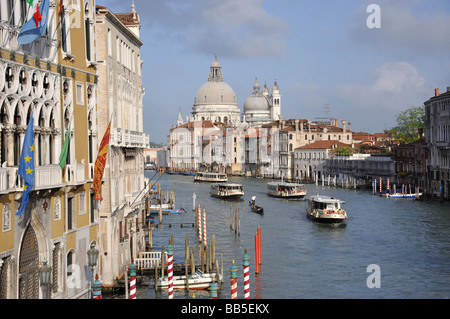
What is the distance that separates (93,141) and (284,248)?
34.5 ft

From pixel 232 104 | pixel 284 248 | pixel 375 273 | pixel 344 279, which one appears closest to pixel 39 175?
pixel 344 279

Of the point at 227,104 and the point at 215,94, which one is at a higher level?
the point at 215,94

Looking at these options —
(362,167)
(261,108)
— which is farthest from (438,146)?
(261,108)

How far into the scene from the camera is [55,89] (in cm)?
1038

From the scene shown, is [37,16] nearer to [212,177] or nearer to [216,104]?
[212,177]

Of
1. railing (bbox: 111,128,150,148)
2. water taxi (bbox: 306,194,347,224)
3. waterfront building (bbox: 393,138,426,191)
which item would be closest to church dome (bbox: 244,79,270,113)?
waterfront building (bbox: 393,138,426,191)

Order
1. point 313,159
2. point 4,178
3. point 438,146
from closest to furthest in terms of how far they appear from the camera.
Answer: point 4,178 → point 438,146 → point 313,159

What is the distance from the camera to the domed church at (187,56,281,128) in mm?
115000

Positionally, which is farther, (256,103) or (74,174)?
(256,103)

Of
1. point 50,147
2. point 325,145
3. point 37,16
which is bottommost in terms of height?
point 50,147

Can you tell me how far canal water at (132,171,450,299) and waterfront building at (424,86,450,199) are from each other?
10.8 feet

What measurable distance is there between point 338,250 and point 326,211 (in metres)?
6.45

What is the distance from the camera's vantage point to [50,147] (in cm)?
1039
